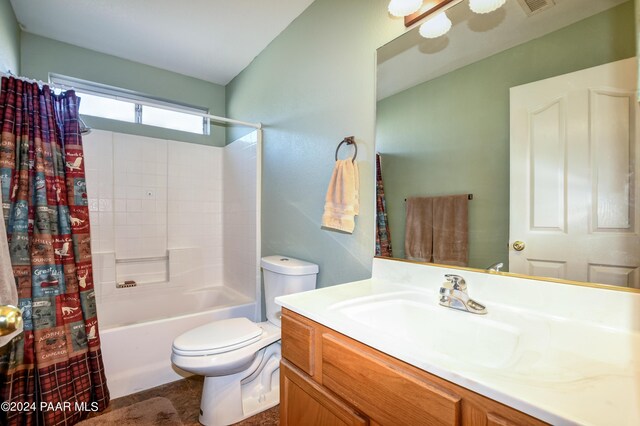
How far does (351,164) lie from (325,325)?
88cm

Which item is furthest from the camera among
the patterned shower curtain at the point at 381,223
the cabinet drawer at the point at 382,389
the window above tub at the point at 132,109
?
the window above tub at the point at 132,109

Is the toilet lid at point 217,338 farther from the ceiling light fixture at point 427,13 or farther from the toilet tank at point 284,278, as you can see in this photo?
the ceiling light fixture at point 427,13

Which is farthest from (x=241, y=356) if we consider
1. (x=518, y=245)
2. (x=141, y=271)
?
(x=141, y=271)

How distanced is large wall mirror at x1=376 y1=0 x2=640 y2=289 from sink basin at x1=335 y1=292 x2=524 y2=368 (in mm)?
234

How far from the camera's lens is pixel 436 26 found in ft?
4.06

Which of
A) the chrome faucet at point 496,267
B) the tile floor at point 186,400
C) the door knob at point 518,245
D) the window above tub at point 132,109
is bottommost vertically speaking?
the tile floor at point 186,400

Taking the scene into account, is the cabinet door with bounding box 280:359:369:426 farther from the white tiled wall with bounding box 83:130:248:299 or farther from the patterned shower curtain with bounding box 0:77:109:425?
the white tiled wall with bounding box 83:130:248:299

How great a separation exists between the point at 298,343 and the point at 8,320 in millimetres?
720

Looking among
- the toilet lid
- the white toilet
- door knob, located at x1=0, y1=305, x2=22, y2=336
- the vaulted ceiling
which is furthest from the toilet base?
the vaulted ceiling

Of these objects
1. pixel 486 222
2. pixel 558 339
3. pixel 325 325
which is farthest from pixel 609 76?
pixel 325 325

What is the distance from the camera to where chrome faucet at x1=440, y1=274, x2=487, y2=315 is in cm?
94

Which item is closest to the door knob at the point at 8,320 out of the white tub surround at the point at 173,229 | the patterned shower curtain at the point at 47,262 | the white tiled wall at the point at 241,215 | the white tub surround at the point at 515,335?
the white tub surround at the point at 515,335

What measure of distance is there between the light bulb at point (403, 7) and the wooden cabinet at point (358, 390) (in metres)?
1.31

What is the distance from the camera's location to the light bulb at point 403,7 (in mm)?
1238
